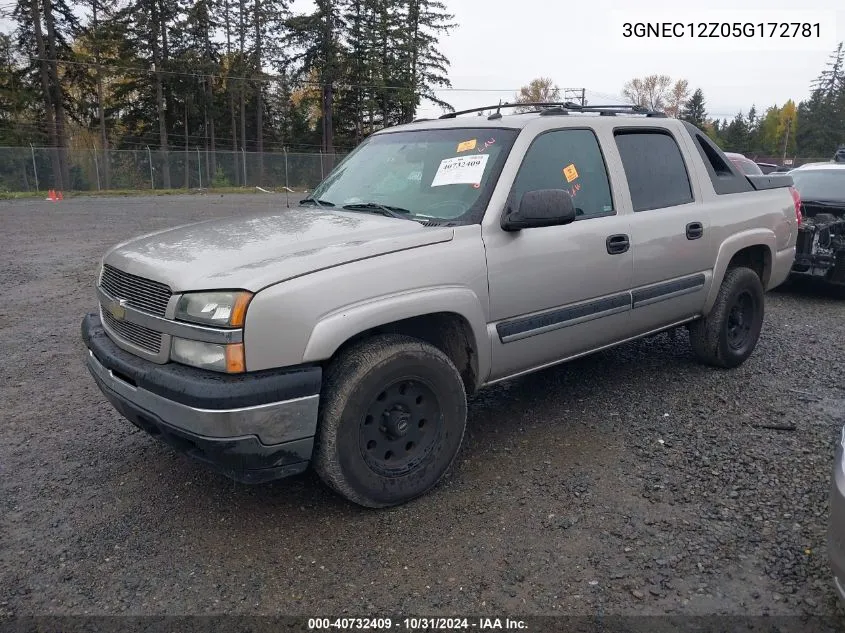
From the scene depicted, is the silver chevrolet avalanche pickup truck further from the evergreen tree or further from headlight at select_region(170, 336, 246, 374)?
the evergreen tree

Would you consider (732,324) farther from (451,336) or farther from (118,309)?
(118,309)

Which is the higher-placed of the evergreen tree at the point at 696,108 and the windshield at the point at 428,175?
the evergreen tree at the point at 696,108

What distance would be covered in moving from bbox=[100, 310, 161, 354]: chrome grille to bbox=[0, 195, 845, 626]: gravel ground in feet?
2.73

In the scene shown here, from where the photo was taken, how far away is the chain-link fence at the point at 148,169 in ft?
101

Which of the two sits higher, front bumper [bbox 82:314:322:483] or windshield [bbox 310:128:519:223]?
windshield [bbox 310:128:519:223]

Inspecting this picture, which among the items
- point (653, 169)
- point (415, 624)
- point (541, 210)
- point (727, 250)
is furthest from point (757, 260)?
point (415, 624)

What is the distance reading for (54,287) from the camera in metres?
8.19

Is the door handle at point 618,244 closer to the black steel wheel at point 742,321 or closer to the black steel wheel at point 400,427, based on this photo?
the black steel wheel at point 400,427

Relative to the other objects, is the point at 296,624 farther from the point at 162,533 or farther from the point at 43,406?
the point at 43,406

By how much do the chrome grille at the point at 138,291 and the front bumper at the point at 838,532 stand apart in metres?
2.67

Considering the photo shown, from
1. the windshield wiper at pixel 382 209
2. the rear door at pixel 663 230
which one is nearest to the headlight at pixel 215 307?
the windshield wiper at pixel 382 209

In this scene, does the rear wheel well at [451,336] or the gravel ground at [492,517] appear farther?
the rear wheel well at [451,336]

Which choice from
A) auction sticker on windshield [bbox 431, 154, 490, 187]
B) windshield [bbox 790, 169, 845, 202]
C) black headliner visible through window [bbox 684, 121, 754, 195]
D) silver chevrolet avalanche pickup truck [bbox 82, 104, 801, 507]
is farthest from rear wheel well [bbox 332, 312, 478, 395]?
windshield [bbox 790, 169, 845, 202]

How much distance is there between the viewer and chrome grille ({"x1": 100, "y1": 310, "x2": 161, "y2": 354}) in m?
2.95
